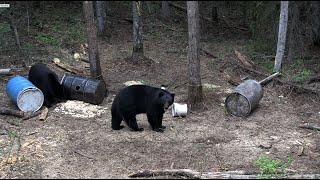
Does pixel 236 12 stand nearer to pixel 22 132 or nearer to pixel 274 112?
pixel 274 112

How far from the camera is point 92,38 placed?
1172cm

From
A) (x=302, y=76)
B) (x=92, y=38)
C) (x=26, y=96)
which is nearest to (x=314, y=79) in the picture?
(x=302, y=76)

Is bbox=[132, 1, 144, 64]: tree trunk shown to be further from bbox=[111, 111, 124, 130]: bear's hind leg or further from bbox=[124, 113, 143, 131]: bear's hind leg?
bbox=[124, 113, 143, 131]: bear's hind leg

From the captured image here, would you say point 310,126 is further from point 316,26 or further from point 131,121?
point 316,26

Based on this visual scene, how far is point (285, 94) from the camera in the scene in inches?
460

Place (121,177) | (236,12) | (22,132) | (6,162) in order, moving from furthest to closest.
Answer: (236,12) → (22,132) → (6,162) → (121,177)

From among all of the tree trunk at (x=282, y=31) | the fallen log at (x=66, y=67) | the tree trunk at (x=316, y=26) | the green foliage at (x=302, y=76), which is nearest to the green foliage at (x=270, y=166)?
the green foliage at (x=302, y=76)

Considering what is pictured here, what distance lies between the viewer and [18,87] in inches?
406

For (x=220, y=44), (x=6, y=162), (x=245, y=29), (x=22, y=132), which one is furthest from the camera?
(x=245, y=29)

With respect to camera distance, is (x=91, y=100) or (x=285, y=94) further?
(x=285, y=94)

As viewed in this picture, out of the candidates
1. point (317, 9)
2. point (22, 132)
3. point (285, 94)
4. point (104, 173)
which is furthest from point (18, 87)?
point (317, 9)

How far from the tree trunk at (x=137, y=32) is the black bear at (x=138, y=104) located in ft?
19.2

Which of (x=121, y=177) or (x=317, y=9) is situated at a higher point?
(x=317, y=9)

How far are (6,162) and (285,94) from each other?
7.46 metres
